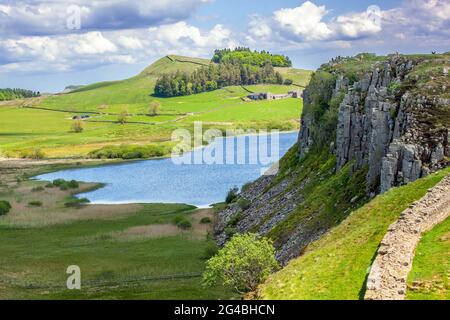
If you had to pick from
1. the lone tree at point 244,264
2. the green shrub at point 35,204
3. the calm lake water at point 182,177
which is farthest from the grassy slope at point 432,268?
the green shrub at point 35,204

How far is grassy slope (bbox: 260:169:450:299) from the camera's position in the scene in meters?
32.2

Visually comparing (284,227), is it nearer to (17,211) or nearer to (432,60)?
(432,60)

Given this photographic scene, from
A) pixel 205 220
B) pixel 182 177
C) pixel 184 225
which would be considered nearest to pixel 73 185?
pixel 182 177

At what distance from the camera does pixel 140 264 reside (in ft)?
254

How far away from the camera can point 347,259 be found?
3631 cm

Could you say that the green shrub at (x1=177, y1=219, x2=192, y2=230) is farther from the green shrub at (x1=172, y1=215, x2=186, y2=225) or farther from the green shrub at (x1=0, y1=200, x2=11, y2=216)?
the green shrub at (x1=0, y1=200, x2=11, y2=216)

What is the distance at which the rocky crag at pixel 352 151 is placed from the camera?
55.5 meters

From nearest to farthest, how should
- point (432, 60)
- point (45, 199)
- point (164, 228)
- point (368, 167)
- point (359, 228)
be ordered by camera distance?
point (359, 228) < point (368, 167) < point (432, 60) < point (164, 228) < point (45, 199)

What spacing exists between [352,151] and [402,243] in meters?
43.4

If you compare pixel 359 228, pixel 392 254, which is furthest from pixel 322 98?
pixel 392 254

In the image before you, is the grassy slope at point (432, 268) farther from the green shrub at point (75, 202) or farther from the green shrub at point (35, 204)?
the green shrub at point (35, 204)

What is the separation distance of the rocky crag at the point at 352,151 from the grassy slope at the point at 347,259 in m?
8.01

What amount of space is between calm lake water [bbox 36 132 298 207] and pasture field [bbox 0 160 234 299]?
13.1 m
